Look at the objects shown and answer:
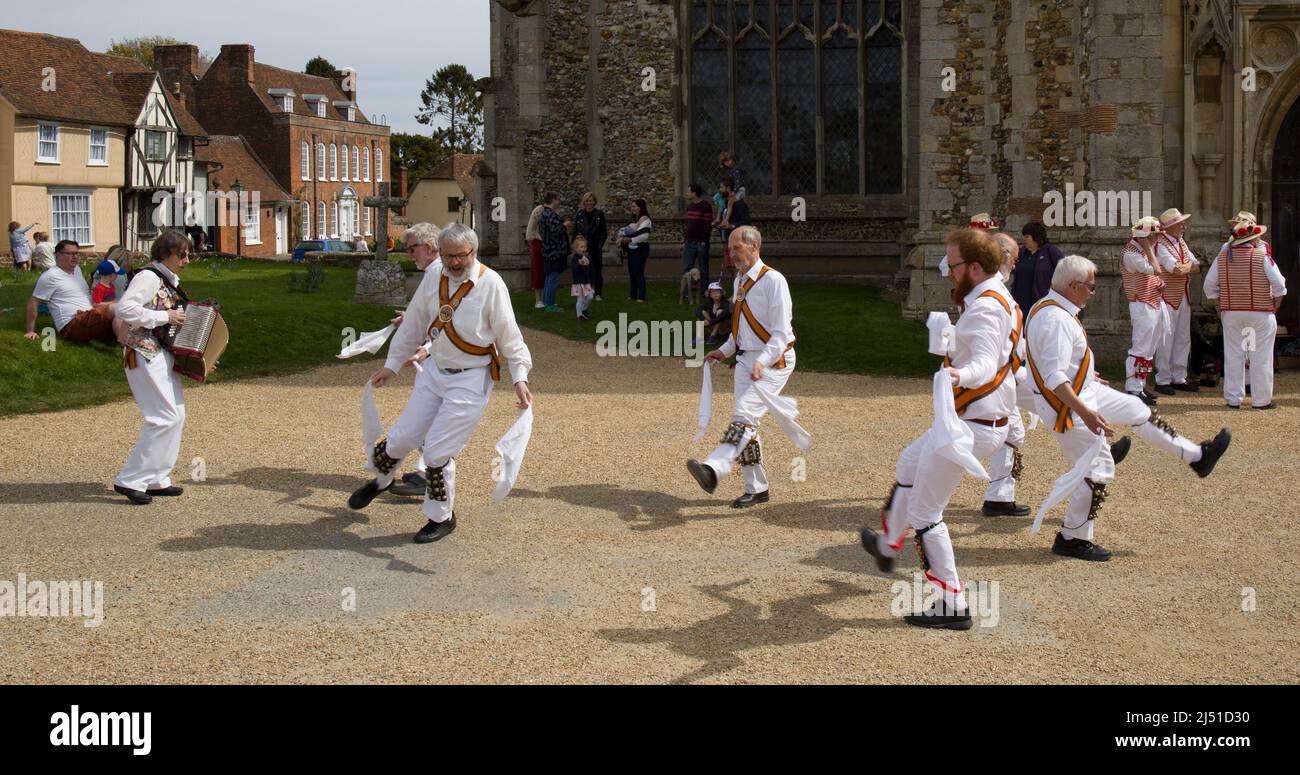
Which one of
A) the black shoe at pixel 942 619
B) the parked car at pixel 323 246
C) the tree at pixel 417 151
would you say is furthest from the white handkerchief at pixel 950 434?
the tree at pixel 417 151

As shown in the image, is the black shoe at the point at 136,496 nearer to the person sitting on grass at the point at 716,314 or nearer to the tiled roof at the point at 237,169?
the person sitting on grass at the point at 716,314

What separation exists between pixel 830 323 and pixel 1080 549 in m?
10.8

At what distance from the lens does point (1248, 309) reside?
13445 mm

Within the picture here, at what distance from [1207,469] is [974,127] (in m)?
12.2

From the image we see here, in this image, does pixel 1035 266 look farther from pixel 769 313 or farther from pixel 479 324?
pixel 479 324

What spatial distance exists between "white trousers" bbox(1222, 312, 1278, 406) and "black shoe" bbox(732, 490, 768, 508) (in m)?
6.03

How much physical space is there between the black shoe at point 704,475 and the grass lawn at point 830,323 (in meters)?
7.03

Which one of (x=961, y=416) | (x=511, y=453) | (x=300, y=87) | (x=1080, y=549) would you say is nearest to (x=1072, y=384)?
(x=1080, y=549)

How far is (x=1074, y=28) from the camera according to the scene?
55.5 feet

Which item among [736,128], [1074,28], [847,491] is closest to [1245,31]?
[1074,28]

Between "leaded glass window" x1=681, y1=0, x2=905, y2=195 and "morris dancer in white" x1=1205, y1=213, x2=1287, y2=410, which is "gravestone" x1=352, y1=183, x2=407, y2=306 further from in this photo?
"morris dancer in white" x1=1205, y1=213, x2=1287, y2=410

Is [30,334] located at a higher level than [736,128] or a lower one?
lower

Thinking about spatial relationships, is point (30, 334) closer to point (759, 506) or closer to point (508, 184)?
point (759, 506)

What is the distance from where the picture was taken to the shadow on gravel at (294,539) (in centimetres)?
823
